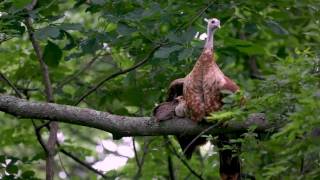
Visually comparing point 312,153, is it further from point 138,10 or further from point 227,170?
point 138,10

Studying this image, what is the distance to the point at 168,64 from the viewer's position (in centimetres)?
693

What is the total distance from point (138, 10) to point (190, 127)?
4.13 feet

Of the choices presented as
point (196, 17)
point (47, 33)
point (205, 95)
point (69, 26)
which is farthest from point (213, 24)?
point (47, 33)

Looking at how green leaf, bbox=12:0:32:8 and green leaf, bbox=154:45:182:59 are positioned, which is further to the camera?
green leaf, bbox=154:45:182:59

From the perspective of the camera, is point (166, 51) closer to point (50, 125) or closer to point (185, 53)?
point (185, 53)

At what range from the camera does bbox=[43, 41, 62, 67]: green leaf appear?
21.7ft

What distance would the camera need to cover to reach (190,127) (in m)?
5.74

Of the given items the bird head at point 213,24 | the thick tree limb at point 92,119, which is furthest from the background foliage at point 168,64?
the thick tree limb at point 92,119

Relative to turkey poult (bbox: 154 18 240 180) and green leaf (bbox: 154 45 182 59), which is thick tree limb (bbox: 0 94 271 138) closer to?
turkey poult (bbox: 154 18 240 180)

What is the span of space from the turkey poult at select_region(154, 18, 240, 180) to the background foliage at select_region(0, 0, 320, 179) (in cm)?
15

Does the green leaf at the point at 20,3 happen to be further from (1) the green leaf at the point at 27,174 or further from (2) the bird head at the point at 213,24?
(1) the green leaf at the point at 27,174

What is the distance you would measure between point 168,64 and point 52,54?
1049 millimetres

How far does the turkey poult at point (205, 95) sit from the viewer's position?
5895 mm

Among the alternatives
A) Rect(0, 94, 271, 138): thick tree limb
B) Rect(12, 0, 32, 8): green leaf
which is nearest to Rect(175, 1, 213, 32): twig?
Rect(0, 94, 271, 138): thick tree limb
